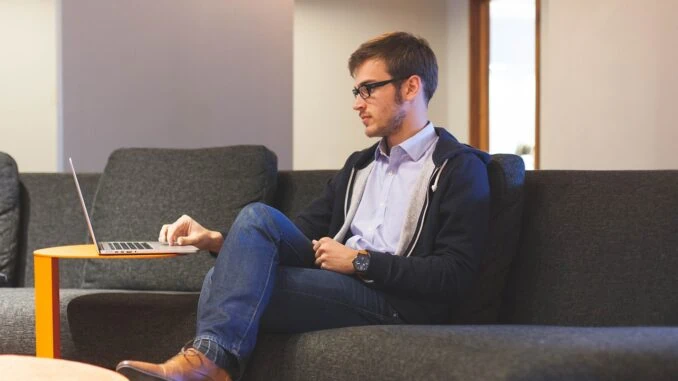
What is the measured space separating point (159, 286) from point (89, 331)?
517 millimetres

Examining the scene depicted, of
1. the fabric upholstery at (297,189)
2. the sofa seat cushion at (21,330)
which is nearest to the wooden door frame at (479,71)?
the fabric upholstery at (297,189)

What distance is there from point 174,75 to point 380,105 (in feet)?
8.08

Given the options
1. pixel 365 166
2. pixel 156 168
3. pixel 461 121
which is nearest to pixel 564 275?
pixel 365 166

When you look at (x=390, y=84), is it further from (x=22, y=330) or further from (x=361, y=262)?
(x=22, y=330)

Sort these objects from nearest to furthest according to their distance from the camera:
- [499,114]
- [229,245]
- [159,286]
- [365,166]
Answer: [229,245] < [365,166] < [159,286] < [499,114]

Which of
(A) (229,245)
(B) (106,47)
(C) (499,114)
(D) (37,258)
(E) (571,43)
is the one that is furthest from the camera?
(C) (499,114)

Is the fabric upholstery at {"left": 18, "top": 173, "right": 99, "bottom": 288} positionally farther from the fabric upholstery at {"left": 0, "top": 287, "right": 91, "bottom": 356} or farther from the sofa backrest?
the sofa backrest

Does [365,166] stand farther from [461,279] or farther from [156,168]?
[156,168]

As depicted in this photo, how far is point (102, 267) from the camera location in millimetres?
3393

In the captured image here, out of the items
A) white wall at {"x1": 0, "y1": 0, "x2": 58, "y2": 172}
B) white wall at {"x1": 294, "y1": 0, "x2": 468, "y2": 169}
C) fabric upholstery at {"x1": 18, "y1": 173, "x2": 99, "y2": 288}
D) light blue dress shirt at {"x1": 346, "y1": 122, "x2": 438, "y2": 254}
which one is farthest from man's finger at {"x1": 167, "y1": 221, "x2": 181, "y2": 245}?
white wall at {"x1": 294, "y1": 0, "x2": 468, "y2": 169}

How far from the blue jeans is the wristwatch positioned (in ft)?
0.16

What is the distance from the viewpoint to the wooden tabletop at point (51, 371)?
1681 millimetres

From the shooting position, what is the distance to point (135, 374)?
80.0 inches

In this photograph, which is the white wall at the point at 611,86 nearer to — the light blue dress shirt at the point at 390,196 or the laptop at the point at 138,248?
the light blue dress shirt at the point at 390,196
